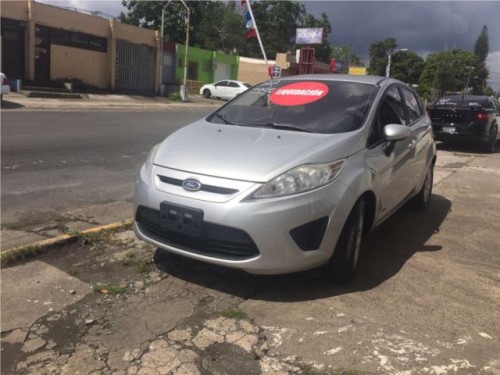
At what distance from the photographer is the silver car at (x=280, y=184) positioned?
331cm

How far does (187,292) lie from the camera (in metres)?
3.64

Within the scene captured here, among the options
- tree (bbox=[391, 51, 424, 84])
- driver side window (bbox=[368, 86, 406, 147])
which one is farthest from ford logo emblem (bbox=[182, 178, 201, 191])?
tree (bbox=[391, 51, 424, 84])

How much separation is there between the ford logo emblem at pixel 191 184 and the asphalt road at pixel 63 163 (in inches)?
87.1

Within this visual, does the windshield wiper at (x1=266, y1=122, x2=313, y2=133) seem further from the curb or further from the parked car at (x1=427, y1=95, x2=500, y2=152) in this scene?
the parked car at (x1=427, y1=95, x2=500, y2=152)

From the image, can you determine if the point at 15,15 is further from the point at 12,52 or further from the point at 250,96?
the point at 250,96

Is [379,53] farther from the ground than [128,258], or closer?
farther from the ground

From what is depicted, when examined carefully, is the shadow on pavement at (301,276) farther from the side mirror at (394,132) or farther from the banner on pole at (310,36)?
the banner on pole at (310,36)

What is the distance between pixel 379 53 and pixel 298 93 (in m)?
103

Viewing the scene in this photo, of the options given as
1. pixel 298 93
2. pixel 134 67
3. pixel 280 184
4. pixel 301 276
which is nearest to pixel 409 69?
pixel 134 67

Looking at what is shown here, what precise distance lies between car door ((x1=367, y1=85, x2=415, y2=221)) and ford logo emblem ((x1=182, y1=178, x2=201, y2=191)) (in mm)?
1357

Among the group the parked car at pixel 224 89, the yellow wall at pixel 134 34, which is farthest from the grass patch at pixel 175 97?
the parked car at pixel 224 89

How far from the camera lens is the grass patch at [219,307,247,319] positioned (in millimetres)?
3295

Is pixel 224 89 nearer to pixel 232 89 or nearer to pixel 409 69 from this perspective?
pixel 232 89

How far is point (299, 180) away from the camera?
11.2ft
